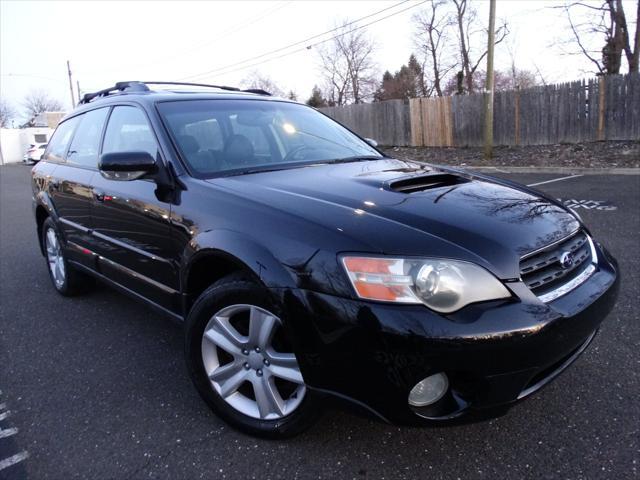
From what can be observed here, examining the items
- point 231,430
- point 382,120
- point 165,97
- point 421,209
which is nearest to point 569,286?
point 421,209

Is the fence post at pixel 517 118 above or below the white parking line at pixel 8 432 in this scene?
above

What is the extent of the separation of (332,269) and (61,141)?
3600 mm

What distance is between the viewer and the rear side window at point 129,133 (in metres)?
2.87

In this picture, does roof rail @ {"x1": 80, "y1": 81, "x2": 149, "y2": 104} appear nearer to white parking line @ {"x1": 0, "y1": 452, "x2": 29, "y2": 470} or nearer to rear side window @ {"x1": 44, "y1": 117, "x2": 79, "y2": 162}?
rear side window @ {"x1": 44, "y1": 117, "x2": 79, "y2": 162}

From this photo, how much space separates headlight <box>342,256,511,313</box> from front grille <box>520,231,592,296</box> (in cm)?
19

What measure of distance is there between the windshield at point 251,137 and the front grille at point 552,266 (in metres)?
1.44

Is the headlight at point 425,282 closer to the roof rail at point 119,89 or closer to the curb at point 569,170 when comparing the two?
the roof rail at point 119,89

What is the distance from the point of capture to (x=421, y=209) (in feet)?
6.81

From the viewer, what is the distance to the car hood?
72.1 inches

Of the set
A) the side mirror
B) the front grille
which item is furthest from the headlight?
the side mirror

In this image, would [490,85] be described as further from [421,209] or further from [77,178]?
[421,209]

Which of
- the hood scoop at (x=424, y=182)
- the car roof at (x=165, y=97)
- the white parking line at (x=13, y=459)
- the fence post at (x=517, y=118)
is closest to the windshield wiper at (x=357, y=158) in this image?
the hood scoop at (x=424, y=182)

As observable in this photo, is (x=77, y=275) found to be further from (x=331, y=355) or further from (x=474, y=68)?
(x=474, y=68)

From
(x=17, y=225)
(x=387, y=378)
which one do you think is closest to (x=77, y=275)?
(x=387, y=378)
